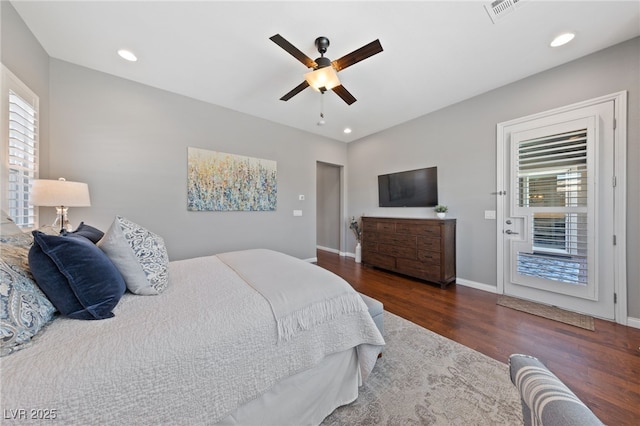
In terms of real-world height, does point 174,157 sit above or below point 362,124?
below

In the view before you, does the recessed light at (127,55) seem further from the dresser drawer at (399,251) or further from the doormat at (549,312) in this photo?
the doormat at (549,312)

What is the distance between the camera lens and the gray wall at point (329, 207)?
557 centimetres

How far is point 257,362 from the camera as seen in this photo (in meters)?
0.97

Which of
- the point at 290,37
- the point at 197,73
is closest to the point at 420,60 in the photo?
the point at 290,37

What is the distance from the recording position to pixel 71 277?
91 centimetres

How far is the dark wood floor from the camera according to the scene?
1390mm

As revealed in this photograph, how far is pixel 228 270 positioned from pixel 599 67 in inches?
163

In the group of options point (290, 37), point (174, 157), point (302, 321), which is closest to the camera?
point (302, 321)

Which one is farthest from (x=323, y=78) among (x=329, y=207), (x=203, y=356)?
(x=329, y=207)

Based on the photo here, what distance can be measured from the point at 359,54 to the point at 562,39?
2025 millimetres

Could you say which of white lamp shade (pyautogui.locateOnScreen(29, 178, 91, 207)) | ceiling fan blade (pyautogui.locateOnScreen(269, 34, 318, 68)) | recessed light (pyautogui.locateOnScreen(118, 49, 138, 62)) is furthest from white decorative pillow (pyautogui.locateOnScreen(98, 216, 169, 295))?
recessed light (pyautogui.locateOnScreen(118, 49, 138, 62))

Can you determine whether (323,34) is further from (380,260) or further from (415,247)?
(380,260)

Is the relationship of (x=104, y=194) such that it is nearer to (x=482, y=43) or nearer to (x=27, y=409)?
(x=27, y=409)

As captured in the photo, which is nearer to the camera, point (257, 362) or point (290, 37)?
point (257, 362)
